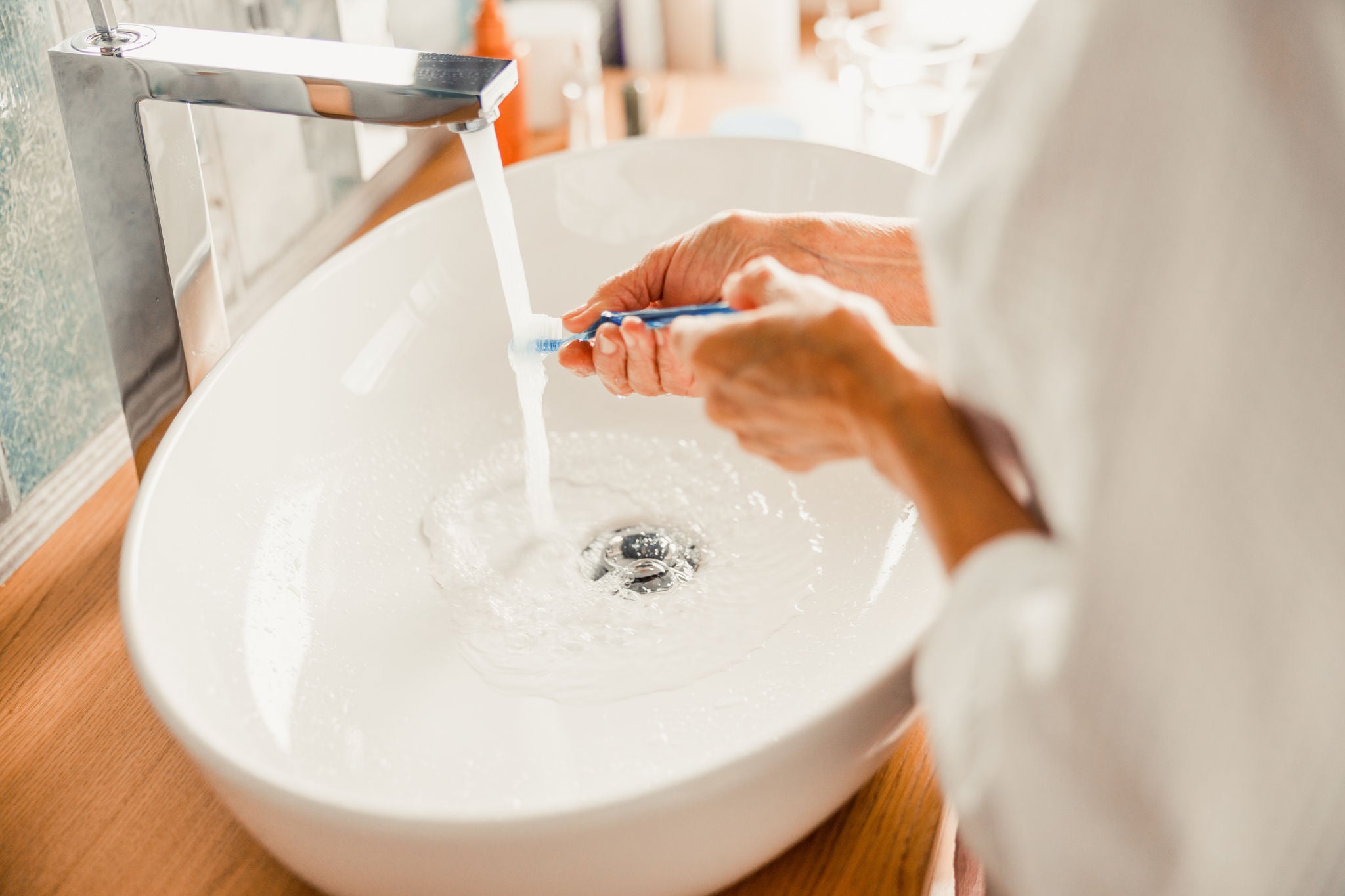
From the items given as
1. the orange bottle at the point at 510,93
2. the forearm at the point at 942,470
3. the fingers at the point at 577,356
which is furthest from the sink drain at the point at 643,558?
the orange bottle at the point at 510,93

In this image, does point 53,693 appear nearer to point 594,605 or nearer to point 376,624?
point 376,624

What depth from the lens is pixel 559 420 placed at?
0.83 meters

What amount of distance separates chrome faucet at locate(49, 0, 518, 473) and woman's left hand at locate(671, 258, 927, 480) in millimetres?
183

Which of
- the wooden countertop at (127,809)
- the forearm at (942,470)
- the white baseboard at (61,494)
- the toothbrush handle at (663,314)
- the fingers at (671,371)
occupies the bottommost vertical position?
the wooden countertop at (127,809)

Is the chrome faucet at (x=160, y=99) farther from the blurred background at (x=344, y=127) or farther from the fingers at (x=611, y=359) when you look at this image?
the fingers at (x=611, y=359)

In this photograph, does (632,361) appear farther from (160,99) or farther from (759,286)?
(160,99)

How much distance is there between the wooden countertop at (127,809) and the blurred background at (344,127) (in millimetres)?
104

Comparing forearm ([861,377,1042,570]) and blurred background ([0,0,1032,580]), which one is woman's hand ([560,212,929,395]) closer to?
blurred background ([0,0,1032,580])

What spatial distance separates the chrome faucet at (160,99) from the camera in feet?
1.90

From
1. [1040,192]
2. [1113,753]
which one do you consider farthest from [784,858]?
[1040,192]

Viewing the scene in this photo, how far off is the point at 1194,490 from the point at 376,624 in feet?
1.47

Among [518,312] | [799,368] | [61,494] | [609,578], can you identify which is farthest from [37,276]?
[799,368]

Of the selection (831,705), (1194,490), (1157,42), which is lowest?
(831,705)

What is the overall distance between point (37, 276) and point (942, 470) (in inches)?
22.8
